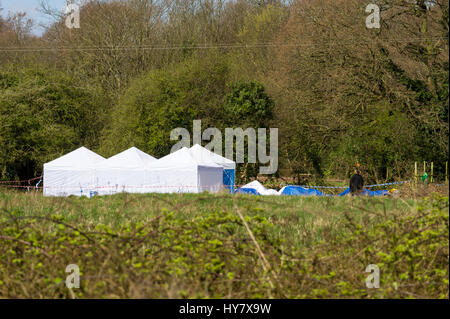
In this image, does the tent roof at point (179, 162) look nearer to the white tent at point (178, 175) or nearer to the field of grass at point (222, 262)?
the white tent at point (178, 175)

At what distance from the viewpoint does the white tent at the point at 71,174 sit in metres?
29.6

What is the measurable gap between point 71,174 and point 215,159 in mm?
6850

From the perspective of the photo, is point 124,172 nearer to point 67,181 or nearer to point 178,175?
point 178,175

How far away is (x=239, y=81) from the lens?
37812 mm

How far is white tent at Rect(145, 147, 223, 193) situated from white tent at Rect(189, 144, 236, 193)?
103 cm

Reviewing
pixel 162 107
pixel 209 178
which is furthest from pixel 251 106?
pixel 209 178

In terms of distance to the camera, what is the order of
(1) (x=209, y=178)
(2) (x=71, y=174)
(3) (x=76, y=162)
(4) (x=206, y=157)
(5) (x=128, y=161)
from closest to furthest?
(5) (x=128, y=161), (1) (x=209, y=178), (2) (x=71, y=174), (3) (x=76, y=162), (4) (x=206, y=157)

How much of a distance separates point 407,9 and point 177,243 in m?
24.0

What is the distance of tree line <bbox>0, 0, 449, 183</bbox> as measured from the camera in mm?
27328

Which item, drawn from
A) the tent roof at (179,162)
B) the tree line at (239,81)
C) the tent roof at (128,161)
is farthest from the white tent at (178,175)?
the tree line at (239,81)

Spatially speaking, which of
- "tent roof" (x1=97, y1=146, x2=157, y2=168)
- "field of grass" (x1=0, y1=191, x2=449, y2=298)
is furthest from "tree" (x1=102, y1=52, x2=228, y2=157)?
"field of grass" (x1=0, y1=191, x2=449, y2=298)
